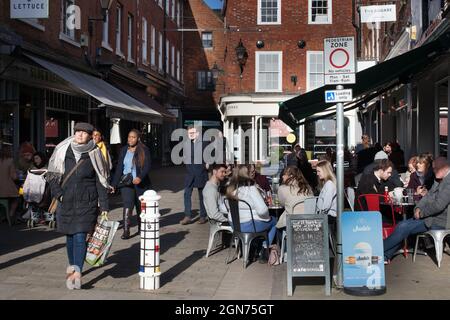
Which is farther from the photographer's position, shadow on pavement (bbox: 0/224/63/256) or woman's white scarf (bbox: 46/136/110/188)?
shadow on pavement (bbox: 0/224/63/256)

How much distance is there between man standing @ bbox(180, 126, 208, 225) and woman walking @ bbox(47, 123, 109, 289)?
5200 mm

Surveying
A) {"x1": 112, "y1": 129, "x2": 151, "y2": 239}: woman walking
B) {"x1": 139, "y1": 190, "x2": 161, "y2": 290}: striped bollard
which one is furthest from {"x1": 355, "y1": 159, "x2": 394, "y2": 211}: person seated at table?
{"x1": 112, "y1": 129, "x2": 151, "y2": 239}: woman walking

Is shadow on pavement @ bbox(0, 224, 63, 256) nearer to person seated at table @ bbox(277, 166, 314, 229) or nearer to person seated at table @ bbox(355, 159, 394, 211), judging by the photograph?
person seated at table @ bbox(277, 166, 314, 229)

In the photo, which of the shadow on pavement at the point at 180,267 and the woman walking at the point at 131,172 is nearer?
the shadow on pavement at the point at 180,267

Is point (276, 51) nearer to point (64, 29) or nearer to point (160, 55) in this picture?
point (160, 55)

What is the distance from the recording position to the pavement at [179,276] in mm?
6281

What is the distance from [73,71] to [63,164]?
10713 mm

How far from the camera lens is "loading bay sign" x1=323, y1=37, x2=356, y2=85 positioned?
6.30 m

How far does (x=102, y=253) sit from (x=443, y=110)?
915 centimetres

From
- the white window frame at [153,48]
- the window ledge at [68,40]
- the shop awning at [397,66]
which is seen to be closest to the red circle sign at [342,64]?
the shop awning at [397,66]

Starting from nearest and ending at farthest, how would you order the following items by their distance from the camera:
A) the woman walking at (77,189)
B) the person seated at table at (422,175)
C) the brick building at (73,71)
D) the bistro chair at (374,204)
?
1. the woman walking at (77,189)
2. the bistro chair at (374,204)
3. the person seated at table at (422,175)
4. the brick building at (73,71)

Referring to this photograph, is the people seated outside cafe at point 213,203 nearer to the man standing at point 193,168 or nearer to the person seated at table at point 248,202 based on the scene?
the person seated at table at point 248,202
